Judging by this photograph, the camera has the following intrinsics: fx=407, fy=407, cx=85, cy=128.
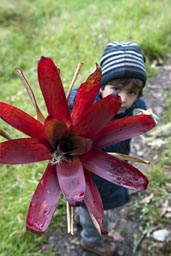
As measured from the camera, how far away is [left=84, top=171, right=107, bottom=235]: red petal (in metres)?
0.99

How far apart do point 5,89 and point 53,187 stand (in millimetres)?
3146

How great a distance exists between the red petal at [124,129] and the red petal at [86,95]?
0.07 meters

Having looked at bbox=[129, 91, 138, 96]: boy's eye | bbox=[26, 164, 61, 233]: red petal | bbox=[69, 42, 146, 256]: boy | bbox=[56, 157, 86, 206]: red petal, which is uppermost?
bbox=[56, 157, 86, 206]: red petal

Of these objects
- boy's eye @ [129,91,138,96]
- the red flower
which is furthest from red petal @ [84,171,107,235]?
boy's eye @ [129,91,138,96]

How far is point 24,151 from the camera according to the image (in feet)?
3.20

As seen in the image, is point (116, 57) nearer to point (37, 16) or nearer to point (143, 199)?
point (143, 199)

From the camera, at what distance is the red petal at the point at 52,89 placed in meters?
0.92

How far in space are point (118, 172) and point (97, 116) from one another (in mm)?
160

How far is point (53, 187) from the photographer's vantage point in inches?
39.3

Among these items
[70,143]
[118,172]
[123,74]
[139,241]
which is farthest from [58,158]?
[139,241]

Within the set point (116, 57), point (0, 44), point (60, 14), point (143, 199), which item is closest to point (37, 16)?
point (60, 14)

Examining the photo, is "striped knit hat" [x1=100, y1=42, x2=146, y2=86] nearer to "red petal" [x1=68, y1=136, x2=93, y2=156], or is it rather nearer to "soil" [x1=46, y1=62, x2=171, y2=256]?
"red petal" [x1=68, y1=136, x2=93, y2=156]

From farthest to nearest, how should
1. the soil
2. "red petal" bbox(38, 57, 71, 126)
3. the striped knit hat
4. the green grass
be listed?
the green grass → the soil → the striped knit hat → "red petal" bbox(38, 57, 71, 126)

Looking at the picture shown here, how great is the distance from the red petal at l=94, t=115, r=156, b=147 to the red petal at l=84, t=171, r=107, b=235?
100 mm
